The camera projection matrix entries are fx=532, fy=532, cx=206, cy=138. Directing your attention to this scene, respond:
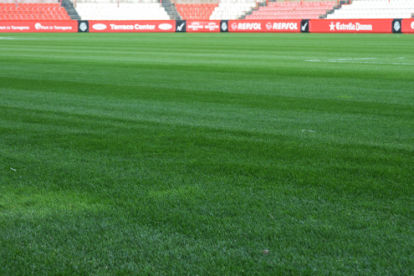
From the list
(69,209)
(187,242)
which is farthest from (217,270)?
(69,209)

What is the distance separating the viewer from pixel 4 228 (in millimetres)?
2787

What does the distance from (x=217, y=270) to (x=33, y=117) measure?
4.20 meters

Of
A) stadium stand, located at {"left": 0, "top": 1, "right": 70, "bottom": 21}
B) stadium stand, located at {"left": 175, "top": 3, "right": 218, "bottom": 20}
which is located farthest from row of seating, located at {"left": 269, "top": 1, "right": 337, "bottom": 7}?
stadium stand, located at {"left": 0, "top": 1, "right": 70, "bottom": 21}

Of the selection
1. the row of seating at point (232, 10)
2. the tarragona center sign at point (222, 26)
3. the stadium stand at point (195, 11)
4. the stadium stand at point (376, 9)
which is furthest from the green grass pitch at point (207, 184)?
the stadium stand at point (195, 11)

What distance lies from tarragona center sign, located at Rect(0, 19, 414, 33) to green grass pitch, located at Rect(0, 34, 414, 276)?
2557cm

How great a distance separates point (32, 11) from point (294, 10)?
74.1ft

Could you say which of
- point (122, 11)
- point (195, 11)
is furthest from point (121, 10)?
point (195, 11)

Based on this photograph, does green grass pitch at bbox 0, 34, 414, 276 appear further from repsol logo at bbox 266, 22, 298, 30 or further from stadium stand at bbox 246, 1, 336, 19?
stadium stand at bbox 246, 1, 336, 19

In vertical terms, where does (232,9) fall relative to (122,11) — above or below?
below

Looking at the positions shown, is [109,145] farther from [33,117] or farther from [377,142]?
[377,142]

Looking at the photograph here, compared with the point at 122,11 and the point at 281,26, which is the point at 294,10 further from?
the point at 122,11

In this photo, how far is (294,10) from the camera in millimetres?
43438

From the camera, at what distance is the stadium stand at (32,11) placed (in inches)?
1793

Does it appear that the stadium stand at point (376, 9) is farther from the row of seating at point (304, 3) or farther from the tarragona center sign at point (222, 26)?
the tarragona center sign at point (222, 26)
